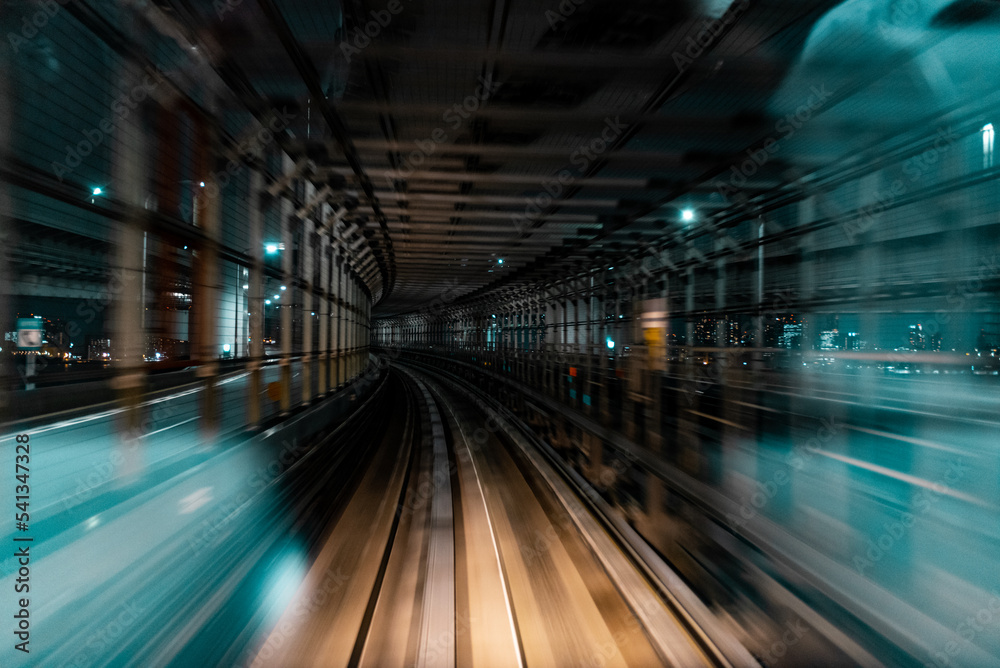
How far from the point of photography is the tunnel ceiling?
15.7 feet

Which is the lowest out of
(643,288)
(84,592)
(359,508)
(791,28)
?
(359,508)

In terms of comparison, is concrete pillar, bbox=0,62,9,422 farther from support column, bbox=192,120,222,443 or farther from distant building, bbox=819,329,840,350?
distant building, bbox=819,329,840,350

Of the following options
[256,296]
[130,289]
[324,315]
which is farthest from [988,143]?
[324,315]

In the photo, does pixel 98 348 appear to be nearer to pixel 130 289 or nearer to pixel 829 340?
pixel 130 289

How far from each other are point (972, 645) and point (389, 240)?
1403 centimetres

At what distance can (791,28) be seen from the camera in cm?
488

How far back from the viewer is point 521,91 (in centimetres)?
639

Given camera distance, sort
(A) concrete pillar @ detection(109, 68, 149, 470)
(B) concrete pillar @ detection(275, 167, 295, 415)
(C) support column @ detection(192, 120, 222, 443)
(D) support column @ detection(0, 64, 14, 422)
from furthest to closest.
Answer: (B) concrete pillar @ detection(275, 167, 295, 415) < (C) support column @ detection(192, 120, 222, 443) < (A) concrete pillar @ detection(109, 68, 149, 470) < (D) support column @ detection(0, 64, 14, 422)

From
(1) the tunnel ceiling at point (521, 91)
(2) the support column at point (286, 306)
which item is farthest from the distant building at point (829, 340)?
(2) the support column at point (286, 306)

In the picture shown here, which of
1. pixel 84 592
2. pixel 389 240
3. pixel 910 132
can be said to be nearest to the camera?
pixel 84 592

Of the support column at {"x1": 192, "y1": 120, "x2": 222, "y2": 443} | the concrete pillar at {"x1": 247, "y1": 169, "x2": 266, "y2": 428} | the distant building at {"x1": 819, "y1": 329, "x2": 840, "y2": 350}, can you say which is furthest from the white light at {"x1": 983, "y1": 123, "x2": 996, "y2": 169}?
the concrete pillar at {"x1": 247, "y1": 169, "x2": 266, "y2": 428}

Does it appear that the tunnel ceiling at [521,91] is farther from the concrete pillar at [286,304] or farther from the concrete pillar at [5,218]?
the concrete pillar at [5,218]

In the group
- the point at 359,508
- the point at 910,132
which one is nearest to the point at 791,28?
the point at 910,132

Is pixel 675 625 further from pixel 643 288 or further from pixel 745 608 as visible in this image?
pixel 643 288
